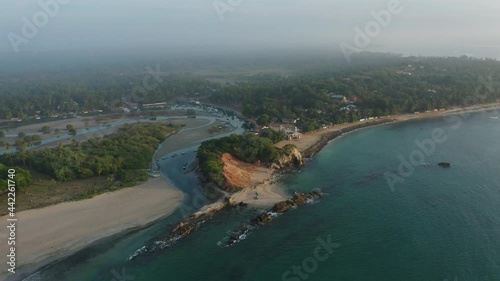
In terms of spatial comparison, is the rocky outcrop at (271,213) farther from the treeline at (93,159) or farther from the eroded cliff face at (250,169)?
the treeline at (93,159)

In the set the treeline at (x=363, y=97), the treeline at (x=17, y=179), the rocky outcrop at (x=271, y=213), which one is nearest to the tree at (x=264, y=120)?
the treeline at (x=363, y=97)

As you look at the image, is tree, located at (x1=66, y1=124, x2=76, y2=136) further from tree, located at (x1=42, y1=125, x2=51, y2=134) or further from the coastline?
the coastline

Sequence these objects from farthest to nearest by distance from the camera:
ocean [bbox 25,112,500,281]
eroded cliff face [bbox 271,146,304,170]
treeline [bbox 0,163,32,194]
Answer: eroded cliff face [bbox 271,146,304,170] → treeline [bbox 0,163,32,194] → ocean [bbox 25,112,500,281]

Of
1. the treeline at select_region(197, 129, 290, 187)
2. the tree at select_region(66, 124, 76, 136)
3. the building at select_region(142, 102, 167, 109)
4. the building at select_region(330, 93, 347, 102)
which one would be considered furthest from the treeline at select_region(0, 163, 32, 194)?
the building at select_region(330, 93, 347, 102)

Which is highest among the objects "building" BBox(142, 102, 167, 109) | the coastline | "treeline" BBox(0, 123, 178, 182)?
"treeline" BBox(0, 123, 178, 182)

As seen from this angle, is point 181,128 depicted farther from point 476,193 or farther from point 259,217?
point 476,193

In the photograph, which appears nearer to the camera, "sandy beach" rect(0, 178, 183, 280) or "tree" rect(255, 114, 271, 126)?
"sandy beach" rect(0, 178, 183, 280)

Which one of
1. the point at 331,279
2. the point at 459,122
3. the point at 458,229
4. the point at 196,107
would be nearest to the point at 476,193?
the point at 458,229

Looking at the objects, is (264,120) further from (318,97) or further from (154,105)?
(154,105)
